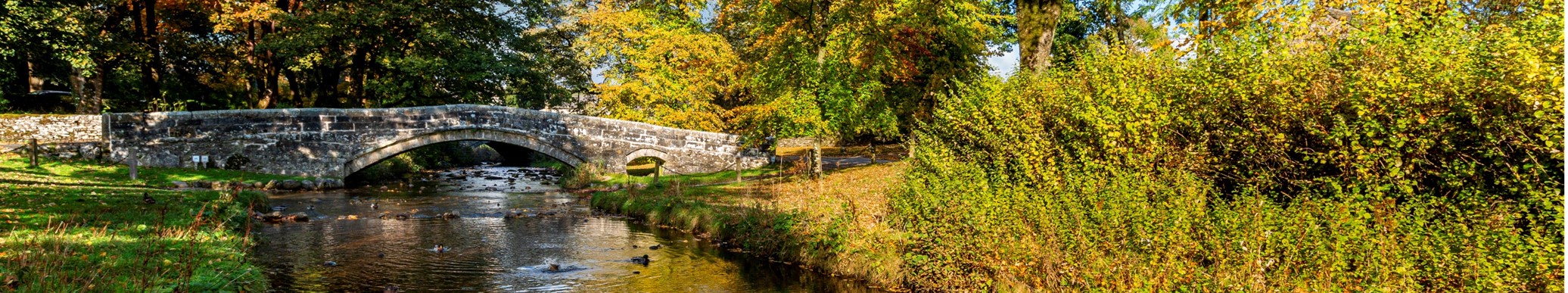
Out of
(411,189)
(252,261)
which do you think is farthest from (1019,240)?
(411,189)

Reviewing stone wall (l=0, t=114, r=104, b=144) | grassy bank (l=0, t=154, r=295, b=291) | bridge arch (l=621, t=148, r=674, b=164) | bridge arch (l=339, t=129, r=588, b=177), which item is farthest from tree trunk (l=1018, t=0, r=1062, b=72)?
stone wall (l=0, t=114, r=104, b=144)

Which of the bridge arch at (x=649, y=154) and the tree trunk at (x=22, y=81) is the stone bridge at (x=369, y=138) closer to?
the bridge arch at (x=649, y=154)

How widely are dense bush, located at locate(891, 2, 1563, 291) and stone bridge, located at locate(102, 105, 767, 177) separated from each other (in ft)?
51.3

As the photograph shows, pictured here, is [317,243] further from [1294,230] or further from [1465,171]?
[1465,171]

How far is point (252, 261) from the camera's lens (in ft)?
30.2

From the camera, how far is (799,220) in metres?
10.3

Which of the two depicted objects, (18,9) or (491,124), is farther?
(491,124)

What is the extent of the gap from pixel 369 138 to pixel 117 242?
595 inches

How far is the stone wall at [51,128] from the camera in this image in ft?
65.9

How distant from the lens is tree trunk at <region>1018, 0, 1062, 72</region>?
12.1m

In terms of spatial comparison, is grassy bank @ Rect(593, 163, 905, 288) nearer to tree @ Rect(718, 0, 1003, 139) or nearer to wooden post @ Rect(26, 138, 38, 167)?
tree @ Rect(718, 0, 1003, 139)

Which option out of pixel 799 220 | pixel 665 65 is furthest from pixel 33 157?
pixel 799 220

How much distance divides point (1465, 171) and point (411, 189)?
20.9 metres

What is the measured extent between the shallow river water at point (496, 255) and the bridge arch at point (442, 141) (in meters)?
5.33
